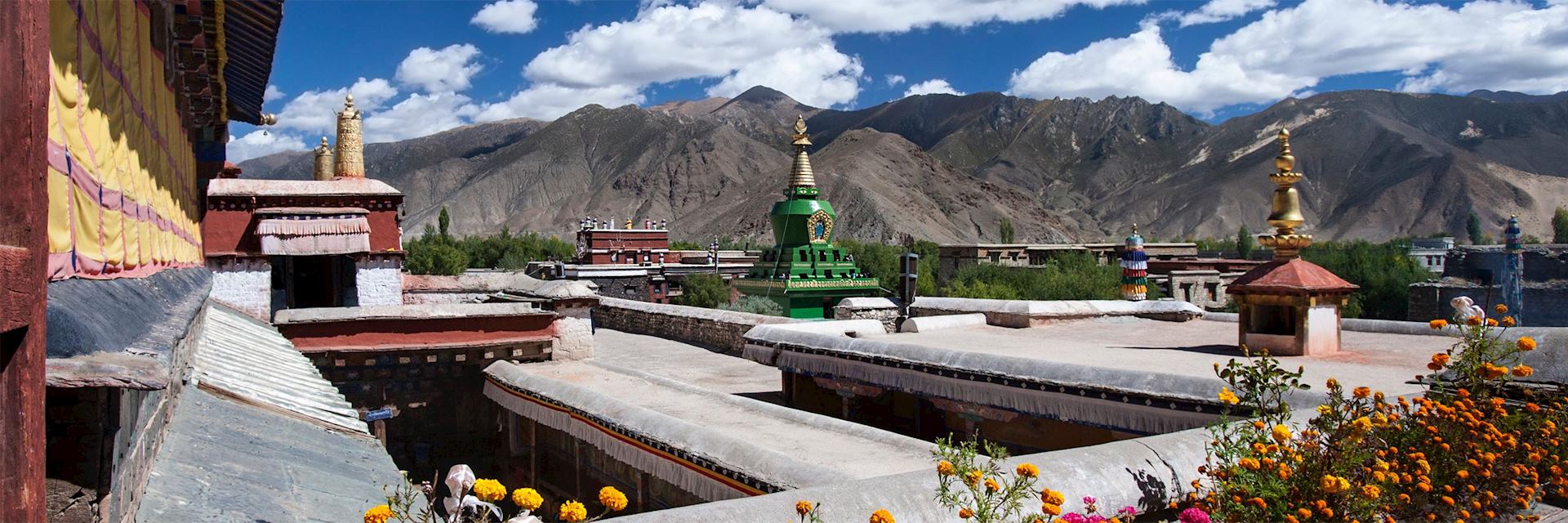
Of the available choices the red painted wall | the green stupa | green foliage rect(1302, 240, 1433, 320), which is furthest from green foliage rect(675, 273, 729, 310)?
the red painted wall

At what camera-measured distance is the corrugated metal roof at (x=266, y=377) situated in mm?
5383

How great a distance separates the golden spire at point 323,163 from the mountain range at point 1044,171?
3212 inches

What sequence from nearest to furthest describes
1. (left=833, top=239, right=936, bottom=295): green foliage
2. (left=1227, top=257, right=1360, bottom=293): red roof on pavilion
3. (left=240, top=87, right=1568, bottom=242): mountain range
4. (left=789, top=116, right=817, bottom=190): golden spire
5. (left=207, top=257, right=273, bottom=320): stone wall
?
1. (left=1227, top=257, right=1360, bottom=293): red roof on pavilion
2. (left=207, top=257, right=273, bottom=320): stone wall
3. (left=789, top=116, right=817, bottom=190): golden spire
4. (left=833, top=239, right=936, bottom=295): green foliage
5. (left=240, top=87, right=1568, bottom=242): mountain range

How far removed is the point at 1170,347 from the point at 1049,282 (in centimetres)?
2838

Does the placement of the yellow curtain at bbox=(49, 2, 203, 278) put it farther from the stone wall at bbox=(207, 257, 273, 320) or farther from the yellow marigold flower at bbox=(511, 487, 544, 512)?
the stone wall at bbox=(207, 257, 273, 320)

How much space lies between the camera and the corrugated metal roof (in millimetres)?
5383

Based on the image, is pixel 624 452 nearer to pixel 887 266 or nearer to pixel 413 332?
pixel 413 332

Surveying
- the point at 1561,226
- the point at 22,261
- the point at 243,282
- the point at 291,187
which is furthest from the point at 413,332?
the point at 1561,226

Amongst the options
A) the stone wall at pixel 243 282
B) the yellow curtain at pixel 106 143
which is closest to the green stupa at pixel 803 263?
the stone wall at pixel 243 282

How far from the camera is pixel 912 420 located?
997 cm

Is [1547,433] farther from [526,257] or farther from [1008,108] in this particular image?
[1008,108]

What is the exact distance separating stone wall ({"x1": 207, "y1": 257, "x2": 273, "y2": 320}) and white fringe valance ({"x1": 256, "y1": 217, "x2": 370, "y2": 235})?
0.66 meters

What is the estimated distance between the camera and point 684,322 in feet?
61.8

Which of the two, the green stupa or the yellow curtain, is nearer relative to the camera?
the yellow curtain
